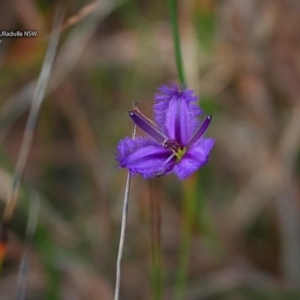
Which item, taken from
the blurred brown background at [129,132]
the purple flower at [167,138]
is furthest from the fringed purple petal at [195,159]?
the blurred brown background at [129,132]

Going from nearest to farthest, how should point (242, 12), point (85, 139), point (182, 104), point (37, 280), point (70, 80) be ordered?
point (182, 104), point (242, 12), point (37, 280), point (85, 139), point (70, 80)

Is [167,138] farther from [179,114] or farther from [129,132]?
[129,132]

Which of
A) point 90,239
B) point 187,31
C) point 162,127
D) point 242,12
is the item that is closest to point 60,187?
point 90,239

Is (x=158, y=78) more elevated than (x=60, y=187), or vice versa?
(x=158, y=78)

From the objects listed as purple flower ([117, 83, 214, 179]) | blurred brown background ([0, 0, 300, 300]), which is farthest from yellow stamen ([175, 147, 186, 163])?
blurred brown background ([0, 0, 300, 300])

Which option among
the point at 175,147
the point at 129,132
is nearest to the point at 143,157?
the point at 175,147

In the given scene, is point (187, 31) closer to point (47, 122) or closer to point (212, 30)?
point (212, 30)

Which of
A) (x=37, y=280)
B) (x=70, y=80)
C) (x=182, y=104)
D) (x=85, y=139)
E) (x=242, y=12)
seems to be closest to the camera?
(x=182, y=104)

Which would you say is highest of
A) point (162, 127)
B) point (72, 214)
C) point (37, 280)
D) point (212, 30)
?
point (212, 30)
